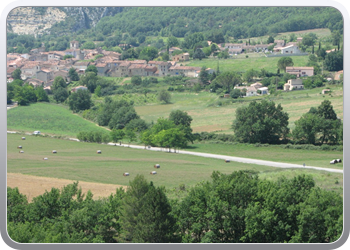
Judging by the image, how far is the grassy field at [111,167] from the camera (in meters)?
7.72

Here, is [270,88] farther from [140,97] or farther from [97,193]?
[97,193]

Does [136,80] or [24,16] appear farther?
[136,80]

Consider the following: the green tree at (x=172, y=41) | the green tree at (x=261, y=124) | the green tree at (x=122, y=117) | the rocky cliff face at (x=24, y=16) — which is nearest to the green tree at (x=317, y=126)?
the green tree at (x=261, y=124)

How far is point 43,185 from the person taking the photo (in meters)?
7.27

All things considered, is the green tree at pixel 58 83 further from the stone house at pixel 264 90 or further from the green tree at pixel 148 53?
the green tree at pixel 148 53

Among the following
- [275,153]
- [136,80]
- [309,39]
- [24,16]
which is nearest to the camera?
[24,16]

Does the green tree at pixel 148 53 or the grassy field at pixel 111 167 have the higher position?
the green tree at pixel 148 53

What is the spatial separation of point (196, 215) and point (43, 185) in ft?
9.17

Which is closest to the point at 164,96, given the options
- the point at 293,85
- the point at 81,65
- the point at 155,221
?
the point at 81,65

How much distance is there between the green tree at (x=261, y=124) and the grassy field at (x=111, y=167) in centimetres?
319

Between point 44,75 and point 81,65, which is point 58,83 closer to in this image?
point 44,75

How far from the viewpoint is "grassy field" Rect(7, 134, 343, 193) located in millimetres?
7719

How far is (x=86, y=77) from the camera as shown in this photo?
1742 centimetres

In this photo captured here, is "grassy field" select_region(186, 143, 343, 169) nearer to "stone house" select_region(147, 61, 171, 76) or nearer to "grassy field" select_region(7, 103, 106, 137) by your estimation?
"grassy field" select_region(7, 103, 106, 137)
